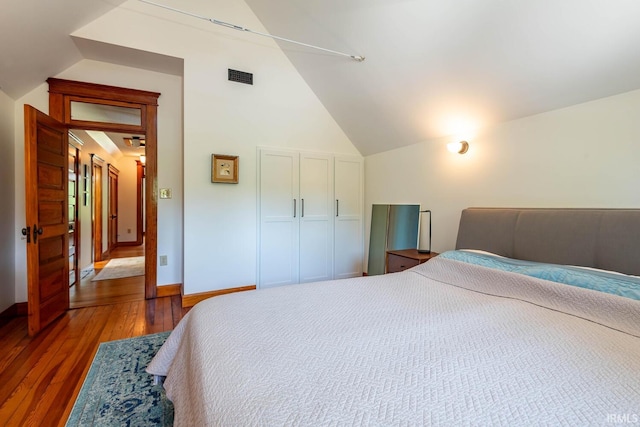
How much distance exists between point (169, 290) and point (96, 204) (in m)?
3.28

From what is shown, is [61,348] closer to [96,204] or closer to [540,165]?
[540,165]

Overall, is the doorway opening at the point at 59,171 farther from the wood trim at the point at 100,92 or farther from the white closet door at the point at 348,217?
the white closet door at the point at 348,217

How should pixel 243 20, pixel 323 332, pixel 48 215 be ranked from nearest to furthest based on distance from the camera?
pixel 323 332 < pixel 48 215 < pixel 243 20

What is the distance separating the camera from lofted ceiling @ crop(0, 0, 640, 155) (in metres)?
1.65

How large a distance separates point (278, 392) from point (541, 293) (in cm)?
141

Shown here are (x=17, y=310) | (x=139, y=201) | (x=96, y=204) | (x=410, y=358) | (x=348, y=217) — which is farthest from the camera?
(x=139, y=201)

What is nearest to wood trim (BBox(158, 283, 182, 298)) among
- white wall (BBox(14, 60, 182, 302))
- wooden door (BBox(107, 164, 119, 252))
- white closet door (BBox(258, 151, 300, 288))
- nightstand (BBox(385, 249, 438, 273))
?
white wall (BBox(14, 60, 182, 302))

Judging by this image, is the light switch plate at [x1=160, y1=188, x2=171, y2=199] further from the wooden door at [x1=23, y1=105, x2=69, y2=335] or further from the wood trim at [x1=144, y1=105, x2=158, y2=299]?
the wooden door at [x1=23, y1=105, x2=69, y2=335]

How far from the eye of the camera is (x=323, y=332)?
112 centimetres

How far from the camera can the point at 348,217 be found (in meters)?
4.16

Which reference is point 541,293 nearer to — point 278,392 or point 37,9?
point 278,392

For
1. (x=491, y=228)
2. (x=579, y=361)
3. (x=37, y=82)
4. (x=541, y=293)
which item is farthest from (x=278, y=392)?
(x=37, y=82)

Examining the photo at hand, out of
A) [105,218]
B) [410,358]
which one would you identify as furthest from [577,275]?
[105,218]

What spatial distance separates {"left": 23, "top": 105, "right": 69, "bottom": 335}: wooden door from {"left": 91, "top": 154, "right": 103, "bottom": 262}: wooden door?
260cm
